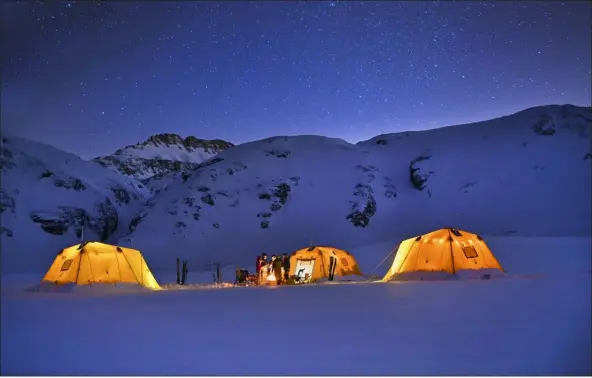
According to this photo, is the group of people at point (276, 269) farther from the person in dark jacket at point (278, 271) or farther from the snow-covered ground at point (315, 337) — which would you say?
the snow-covered ground at point (315, 337)

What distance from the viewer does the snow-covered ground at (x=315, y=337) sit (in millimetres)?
6324

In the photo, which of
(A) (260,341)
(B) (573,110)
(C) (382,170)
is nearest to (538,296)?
(A) (260,341)

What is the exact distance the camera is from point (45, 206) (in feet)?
194

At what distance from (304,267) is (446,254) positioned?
8.66 meters

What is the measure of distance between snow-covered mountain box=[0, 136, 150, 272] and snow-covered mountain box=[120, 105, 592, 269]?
9.16 m

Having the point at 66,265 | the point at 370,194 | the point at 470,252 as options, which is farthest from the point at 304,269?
the point at 370,194

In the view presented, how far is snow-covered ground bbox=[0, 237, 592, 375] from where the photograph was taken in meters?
6.32

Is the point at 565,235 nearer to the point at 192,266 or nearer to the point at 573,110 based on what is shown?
the point at 573,110

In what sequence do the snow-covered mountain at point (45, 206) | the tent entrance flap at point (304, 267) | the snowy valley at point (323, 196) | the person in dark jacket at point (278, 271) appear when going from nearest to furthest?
the person in dark jacket at point (278, 271) < the tent entrance flap at point (304, 267) < the snowy valley at point (323, 196) < the snow-covered mountain at point (45, 206)

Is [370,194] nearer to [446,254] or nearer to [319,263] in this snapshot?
[319,263]

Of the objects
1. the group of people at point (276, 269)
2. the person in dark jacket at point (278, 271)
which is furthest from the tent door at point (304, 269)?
the person in dark jacket at point (278, 271)

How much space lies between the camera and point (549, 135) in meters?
62.0

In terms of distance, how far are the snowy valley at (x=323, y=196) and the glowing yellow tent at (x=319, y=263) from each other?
19988 millimetres

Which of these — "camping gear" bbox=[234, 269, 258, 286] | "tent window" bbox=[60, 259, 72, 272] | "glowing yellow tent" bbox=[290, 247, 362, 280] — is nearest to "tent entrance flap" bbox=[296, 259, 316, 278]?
"glowing yellow tent" bbox=[290, 247, 362, 280]
